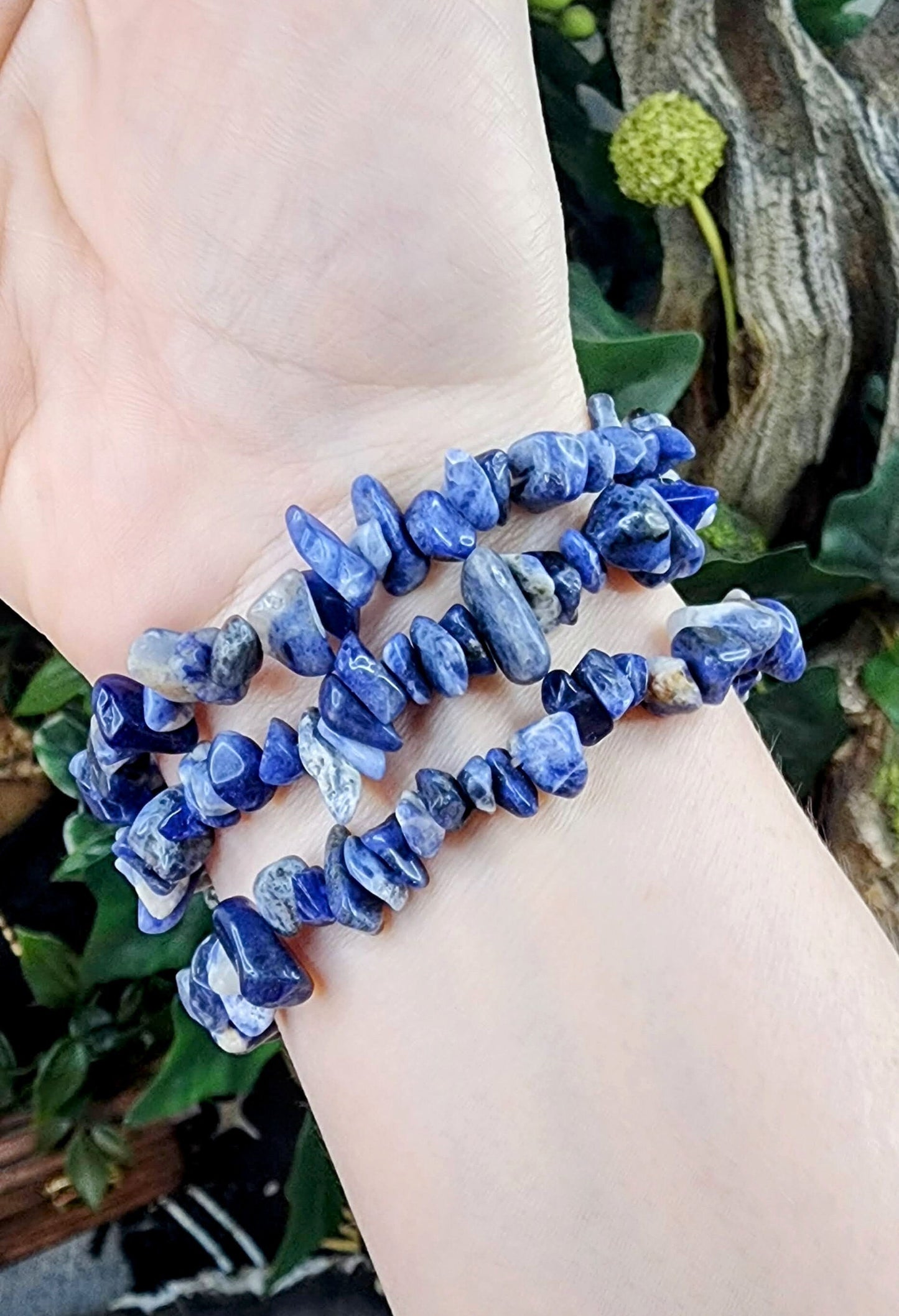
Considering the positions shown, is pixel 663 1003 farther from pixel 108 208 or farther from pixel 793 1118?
pixel 108 208

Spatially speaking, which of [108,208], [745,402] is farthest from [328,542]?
[745,402]

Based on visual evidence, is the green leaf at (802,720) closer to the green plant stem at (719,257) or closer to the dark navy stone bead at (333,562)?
the green plant stem at (719,257)

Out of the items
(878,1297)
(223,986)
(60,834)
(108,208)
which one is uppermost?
(108,208)

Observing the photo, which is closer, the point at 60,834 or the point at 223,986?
the point at 223,986

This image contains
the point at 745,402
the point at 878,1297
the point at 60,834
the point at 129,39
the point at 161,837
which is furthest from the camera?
the point at 60,834

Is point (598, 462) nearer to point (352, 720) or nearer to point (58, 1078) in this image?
point (352, 720)

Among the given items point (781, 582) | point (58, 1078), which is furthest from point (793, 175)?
point (58, 1078)
